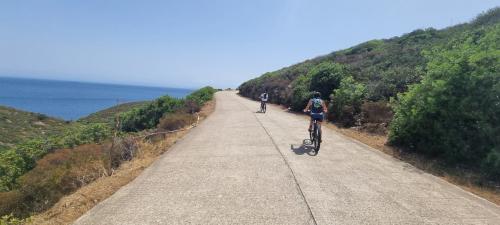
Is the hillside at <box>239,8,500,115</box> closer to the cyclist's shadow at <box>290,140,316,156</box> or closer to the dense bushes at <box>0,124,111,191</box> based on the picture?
the cyclist's shadow at <box>290,140,316,156</box>

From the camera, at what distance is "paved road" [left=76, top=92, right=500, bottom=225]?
20.5 feet

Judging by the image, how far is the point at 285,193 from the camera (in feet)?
24.3

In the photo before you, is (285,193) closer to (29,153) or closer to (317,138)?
(317,138)

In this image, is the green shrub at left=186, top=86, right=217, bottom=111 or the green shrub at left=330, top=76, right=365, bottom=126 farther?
the green shrub at left=186, top=86, right=217, bottom=111

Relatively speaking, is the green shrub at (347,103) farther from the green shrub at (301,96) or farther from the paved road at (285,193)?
the paved road at (285,193)

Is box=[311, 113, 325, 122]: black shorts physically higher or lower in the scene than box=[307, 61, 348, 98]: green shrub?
lower

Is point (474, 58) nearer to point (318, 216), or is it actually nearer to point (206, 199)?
point (318, 216)

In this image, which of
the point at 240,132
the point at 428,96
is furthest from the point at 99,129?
the point at 428,96

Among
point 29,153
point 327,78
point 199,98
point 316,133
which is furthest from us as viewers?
point 199,98

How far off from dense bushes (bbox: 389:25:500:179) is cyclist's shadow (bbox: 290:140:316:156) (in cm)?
314

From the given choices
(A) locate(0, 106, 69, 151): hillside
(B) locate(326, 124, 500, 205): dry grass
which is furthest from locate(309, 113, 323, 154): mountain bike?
(A) locate(0, 106, 69, 151): hillside

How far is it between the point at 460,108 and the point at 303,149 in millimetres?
4323

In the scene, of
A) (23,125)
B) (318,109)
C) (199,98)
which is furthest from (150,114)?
(23,125)

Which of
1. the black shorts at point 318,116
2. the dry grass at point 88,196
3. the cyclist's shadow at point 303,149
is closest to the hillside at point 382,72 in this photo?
the black shorts at point 318,116
